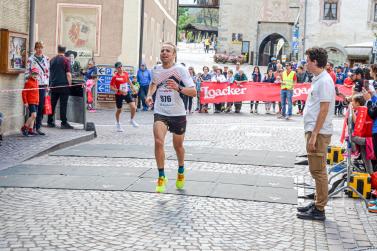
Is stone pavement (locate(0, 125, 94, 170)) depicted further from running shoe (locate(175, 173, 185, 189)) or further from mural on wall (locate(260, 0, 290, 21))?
mural on wall (locate(260, 0, 290, 21))

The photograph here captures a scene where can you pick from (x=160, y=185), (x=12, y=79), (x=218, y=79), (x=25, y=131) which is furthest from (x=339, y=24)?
(x=160, y=185)

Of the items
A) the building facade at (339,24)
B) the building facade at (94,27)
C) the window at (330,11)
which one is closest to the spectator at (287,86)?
the building facade at (94,27)

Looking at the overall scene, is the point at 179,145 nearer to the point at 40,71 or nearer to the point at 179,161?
the point at 179,161

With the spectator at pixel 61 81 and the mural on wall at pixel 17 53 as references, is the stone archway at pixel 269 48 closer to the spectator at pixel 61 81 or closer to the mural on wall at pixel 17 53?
the spectator at pixel 61 81

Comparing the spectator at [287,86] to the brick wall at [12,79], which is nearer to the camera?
the brick wall at [12,79]

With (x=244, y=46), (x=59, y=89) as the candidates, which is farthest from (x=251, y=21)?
(x=59, y=89)

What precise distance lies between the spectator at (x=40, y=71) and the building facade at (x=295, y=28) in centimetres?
3372

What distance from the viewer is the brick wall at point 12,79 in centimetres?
1488

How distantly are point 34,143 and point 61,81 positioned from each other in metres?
3.58

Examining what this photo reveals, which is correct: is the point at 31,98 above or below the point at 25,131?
above

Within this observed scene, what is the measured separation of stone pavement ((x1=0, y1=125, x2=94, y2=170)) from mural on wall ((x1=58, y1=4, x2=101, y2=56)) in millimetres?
10346

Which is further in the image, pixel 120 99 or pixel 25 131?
pixel 120 99

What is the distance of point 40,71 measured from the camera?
15617mm

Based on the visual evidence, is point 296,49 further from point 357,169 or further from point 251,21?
point 357,169
